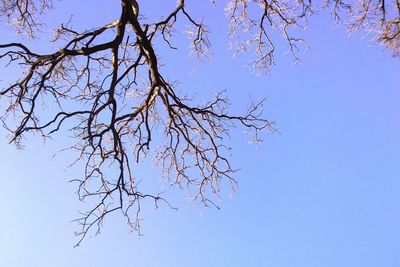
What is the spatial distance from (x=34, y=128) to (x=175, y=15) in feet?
9.89

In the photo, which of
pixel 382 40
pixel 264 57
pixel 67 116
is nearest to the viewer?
pixel 67 116

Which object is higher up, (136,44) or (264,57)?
(264,57)

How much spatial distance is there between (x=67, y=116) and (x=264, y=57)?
3646mm

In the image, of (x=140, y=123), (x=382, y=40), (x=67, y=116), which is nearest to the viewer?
(x=67, y=116)

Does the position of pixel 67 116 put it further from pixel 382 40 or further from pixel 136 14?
pixel 382 40

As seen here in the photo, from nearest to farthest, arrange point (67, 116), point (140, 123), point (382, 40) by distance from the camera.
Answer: point (67, 116), point (382, 40), point (140, 123)

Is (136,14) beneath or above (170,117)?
above

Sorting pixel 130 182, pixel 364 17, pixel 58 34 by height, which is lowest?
pixel 130 182

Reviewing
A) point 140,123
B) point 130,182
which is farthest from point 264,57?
point 130,182

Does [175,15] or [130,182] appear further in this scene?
[175,15]

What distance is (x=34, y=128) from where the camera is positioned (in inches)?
275

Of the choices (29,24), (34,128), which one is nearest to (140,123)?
(34,128)

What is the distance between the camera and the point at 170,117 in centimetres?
846

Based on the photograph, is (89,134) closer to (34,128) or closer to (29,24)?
(34,128)
